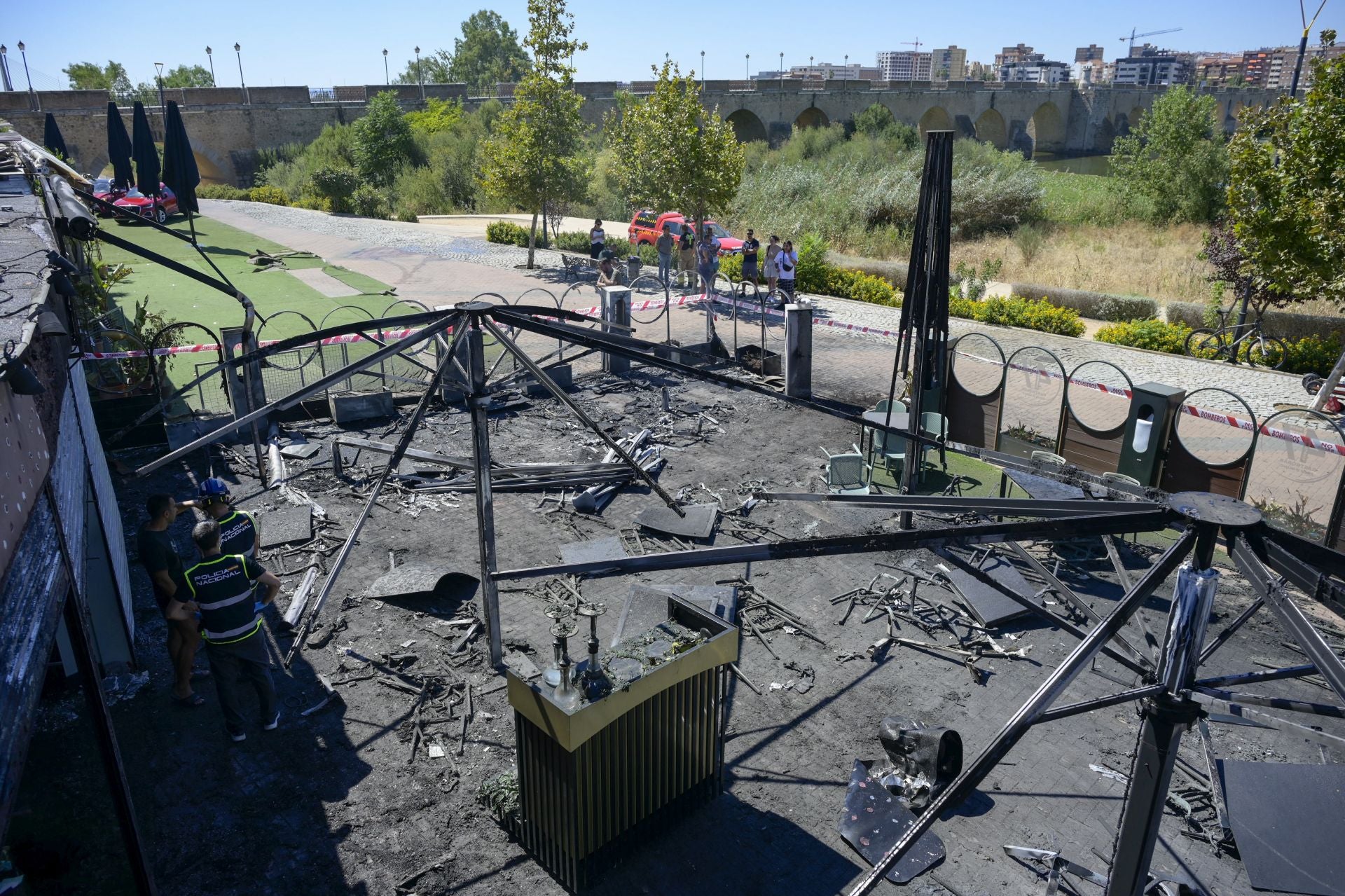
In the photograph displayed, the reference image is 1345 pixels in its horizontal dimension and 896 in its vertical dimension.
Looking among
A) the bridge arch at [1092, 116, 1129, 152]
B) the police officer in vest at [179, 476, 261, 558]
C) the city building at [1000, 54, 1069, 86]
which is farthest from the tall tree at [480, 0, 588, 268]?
the city building at [1000, 54, 1069, 86]

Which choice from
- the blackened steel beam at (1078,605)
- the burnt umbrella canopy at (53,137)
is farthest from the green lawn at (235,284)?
the blackened steel beam at (1078,605)

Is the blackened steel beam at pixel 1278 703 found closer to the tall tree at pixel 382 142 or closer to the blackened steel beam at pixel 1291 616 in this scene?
the blackened steel beam at pixel 1291 616

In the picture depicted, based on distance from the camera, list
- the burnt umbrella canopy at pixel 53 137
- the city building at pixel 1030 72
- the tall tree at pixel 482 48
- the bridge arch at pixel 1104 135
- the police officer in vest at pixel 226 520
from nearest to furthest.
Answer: the police officer in vest at pixel 226 520
the burnt umbrella canopy at pixel 53 137
the bridge arch at pixel 1104 135
the tall tree at pixel 482 48
the city building at pixel 1030 72

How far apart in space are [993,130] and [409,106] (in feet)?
156

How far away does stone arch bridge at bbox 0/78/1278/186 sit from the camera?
156 feet

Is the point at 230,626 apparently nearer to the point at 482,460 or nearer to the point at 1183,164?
the point at 482,460

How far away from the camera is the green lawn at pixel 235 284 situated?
20.5 meters

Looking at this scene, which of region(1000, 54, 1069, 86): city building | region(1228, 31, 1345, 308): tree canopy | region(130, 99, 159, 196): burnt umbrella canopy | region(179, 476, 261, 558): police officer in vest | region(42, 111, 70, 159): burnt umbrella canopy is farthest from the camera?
region(1000, 54, 1069, 86): city building

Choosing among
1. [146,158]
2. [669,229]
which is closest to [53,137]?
[146,158]

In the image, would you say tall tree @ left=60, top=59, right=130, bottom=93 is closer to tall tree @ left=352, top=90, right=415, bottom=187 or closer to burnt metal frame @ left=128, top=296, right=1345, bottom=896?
tall tree @ left=352, top=90, right=415, bottom=187

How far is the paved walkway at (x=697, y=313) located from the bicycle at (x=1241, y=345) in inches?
16.2

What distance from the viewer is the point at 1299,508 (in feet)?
34.8

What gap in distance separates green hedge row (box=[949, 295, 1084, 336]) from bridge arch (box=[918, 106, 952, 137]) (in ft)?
161

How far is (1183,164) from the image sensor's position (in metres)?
32.6
